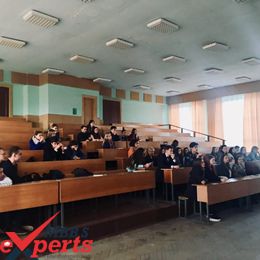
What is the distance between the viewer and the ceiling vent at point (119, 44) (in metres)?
5.63

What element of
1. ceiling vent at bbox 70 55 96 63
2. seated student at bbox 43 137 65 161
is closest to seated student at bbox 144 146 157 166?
seated student at bbox 43 137 65 161

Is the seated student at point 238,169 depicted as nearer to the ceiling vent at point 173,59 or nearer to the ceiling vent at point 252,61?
the ceiling vent at point 252,61

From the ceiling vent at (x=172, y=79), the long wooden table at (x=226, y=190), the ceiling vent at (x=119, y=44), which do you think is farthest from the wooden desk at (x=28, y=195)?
the ceiling vent at (x=172, y=79)

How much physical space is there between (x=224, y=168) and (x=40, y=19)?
413 cm

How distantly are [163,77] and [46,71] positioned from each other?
133 inches

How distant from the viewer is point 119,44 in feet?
18.9

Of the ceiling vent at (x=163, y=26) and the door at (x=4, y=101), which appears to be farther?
the door at (x=4, y=101)

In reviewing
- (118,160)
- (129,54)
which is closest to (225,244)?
(118,160)

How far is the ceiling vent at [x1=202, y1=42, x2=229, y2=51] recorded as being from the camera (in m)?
5.84

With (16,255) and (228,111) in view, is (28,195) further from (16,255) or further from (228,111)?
(228,111)

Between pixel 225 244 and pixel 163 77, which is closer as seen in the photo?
pixel 225 244

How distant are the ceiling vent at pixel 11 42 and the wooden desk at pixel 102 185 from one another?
328 cm

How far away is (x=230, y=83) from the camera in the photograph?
957 cm

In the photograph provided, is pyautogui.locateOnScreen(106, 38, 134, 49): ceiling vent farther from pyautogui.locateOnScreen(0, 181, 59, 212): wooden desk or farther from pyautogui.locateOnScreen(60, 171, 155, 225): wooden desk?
pyautogui.locateOnScreen(0, 181, 59, 212): wooden desk
